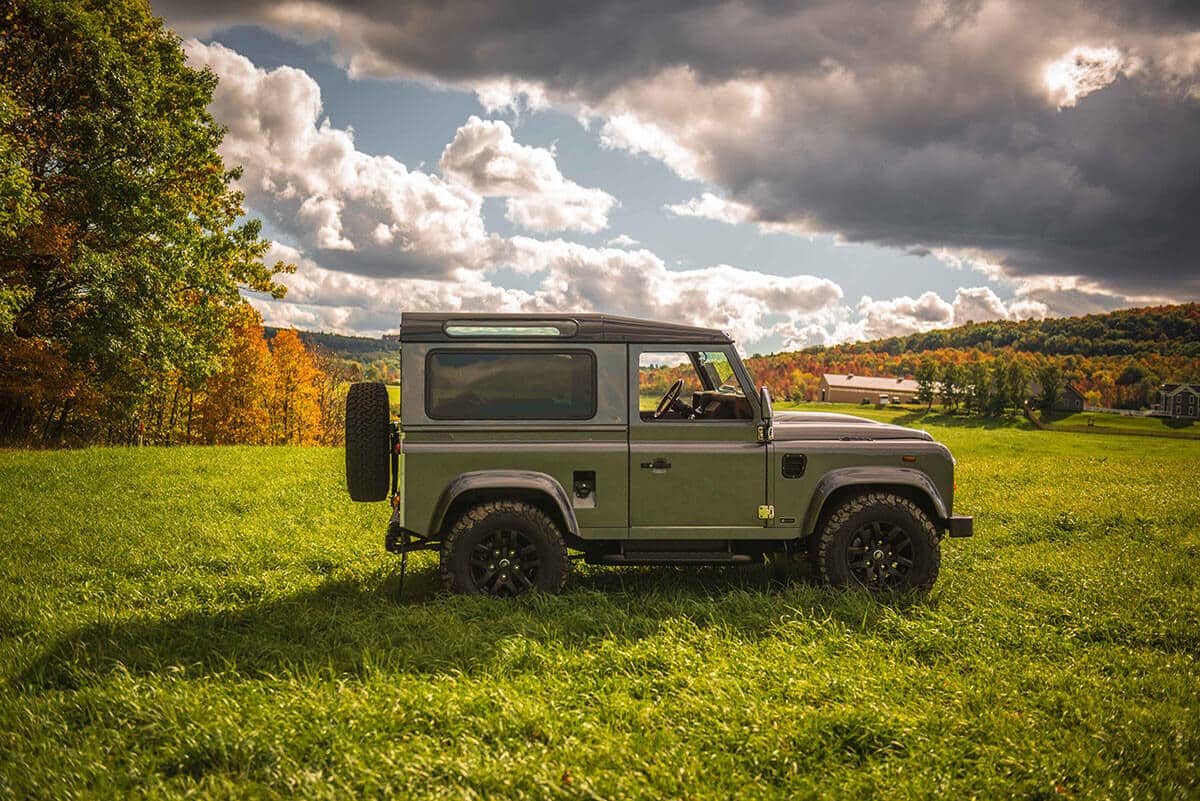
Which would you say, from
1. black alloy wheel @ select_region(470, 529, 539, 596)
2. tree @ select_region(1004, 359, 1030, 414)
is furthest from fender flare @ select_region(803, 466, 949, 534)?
tree @ select_region(1004, 359, 1030, 414)

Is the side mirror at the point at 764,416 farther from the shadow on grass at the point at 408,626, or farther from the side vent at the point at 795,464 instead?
the shadow on grass at the point at 408,626

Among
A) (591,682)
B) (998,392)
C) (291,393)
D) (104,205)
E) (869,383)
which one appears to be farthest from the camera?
(869,383)

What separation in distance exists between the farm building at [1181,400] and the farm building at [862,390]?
2798 cm

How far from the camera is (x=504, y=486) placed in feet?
20.5

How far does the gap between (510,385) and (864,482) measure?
330 cm

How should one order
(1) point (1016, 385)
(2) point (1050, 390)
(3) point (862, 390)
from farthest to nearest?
(3) point (862, 390) → (1) point (1016, 385) → (2) point (1050, 390)

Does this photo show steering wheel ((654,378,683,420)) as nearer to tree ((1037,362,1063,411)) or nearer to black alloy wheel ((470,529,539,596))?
black alloy wheel ((470,529,539,596))

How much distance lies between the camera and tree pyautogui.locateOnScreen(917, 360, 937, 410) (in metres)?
96.3

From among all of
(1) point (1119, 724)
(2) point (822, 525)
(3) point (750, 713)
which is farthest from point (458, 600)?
(1) point (1119, 724)

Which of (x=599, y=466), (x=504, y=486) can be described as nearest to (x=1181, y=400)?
(x=599, y=466)

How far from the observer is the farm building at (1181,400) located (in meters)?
78.3

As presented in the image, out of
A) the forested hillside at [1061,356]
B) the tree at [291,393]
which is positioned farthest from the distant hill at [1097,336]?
the tree at [291,393]

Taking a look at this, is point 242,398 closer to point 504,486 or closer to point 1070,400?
point 504,486

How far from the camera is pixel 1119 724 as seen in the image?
4.25 metres
